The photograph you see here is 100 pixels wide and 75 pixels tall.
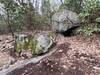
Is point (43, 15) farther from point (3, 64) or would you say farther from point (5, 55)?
point (3, 64)

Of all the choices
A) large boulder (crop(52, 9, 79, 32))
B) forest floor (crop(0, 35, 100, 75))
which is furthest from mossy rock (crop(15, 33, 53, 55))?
large boulder (crop(52, 9, 79, 32))

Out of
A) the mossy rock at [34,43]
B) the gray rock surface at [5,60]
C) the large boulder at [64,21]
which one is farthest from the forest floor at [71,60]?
the large boulder at [64,21]

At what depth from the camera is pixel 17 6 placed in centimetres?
781

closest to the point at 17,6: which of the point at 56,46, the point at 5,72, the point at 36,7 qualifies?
the point at 36,7

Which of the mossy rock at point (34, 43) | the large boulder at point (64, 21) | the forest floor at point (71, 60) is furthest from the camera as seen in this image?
the large boulder at point (64, 21)

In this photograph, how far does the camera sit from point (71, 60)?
537cm

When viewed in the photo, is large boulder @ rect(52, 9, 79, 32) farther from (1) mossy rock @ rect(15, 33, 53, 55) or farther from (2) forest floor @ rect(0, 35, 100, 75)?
(1) mossy rock @ rect(15, 33, 53, 55)

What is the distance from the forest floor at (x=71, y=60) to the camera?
4.95m

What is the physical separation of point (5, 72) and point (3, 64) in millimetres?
646

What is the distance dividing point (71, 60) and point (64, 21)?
6.48 feet

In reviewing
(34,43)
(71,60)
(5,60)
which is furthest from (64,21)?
(5,60)

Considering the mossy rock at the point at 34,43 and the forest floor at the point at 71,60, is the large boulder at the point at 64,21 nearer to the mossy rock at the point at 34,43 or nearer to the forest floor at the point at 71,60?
the forest floor at the point at 71,60

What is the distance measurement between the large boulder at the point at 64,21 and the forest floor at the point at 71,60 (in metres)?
0.52

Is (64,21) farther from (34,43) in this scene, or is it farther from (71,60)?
(71,60)
